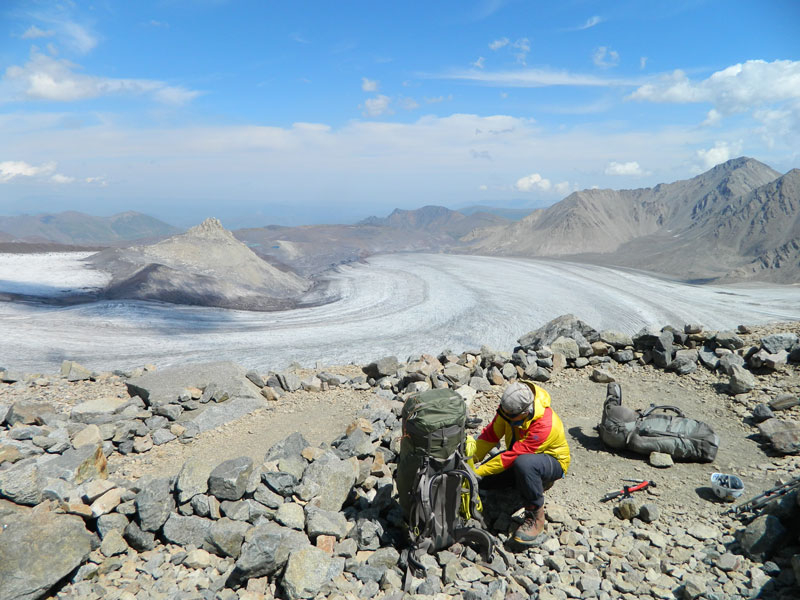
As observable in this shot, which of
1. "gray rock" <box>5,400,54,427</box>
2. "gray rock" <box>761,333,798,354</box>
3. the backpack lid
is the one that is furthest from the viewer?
"gray rock" <box>761,333,798,354</box>

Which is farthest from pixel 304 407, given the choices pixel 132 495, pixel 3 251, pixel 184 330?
pixel 3 251

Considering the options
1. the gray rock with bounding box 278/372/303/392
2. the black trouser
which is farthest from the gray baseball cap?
the gray rock with bounding box 278/372/303/392

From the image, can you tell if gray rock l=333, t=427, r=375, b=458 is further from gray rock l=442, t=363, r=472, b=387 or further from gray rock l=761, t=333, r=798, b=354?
gray rock l=761, t=333, r=798, b=354

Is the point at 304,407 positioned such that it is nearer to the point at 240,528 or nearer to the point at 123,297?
the point at 240,528

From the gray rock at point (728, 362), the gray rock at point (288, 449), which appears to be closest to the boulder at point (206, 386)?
the gray rock at point (288, 449)

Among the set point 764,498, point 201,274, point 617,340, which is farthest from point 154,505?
point 201,274
